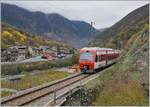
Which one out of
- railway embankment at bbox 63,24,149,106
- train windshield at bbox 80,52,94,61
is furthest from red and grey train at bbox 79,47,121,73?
railway embankment at bbox 63,24,149,106

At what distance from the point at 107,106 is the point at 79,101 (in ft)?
9.11

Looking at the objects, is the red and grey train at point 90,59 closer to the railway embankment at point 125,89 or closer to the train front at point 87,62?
the train front at point 87,62

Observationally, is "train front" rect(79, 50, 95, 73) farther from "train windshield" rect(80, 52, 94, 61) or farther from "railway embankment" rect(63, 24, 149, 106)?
"railway embankment" rect(63, 24, 149, 106)

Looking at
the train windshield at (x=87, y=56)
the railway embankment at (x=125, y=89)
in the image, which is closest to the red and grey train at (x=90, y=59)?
the train windshield at (x=87, y=56)

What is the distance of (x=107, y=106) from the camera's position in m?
14.1

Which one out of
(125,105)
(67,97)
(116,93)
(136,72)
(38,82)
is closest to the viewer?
(125,105)

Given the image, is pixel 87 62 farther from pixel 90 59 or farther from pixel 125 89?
pixel 125 89

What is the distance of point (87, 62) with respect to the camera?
35.8 m

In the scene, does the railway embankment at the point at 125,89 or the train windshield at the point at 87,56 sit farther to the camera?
the train windshield at the point at 87,56

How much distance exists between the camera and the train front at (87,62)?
116 ft

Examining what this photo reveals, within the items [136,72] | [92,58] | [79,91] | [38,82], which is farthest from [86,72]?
[136,72]

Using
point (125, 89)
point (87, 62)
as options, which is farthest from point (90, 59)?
point (125, 89)

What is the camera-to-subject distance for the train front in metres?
35.5

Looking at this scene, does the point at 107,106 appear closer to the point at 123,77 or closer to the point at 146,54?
the point at 123,77
